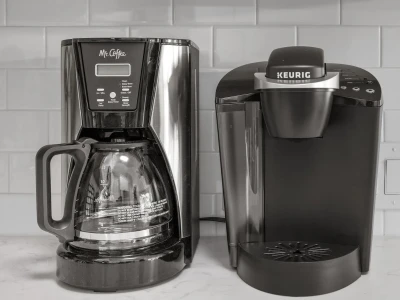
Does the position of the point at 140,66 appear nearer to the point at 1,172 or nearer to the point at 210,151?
the point at 210,151

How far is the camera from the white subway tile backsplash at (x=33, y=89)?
1080mm

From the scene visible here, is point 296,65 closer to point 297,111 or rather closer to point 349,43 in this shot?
point 297,111

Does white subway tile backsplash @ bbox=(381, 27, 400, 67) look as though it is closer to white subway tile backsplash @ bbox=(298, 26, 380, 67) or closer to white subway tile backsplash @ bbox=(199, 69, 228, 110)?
white subway tile backsplash @ bbox=(298, 26, 380, 67)

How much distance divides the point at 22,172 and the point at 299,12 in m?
0.66

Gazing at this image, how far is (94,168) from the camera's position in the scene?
2.66 ft

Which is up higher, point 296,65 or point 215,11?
point 215,11

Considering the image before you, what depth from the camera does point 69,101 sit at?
81cm

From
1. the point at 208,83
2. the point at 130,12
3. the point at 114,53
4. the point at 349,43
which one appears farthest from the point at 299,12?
the point at 114,53

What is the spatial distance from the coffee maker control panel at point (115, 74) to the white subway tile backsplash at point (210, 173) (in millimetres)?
346

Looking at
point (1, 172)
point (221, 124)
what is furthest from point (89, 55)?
point (1, 172)

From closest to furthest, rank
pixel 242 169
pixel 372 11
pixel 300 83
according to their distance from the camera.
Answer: pixel 300 83
pixel 242 169
pixel 372 11

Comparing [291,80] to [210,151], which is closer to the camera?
[291,80]

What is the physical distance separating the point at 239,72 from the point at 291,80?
13 centimetres

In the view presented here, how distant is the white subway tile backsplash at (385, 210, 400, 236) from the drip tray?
0.33 metres
